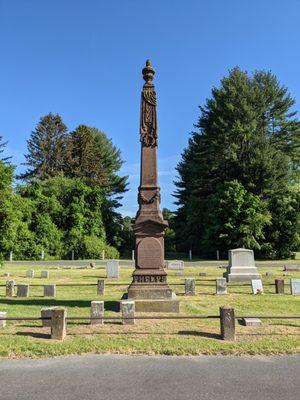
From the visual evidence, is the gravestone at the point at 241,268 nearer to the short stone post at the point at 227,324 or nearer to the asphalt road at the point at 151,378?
the short stone post at the point at 227,324

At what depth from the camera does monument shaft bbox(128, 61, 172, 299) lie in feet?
37.1

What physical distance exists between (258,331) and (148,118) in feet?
23.6

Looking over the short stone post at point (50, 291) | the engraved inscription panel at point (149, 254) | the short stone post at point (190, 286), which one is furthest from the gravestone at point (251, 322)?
the short stone post at point (50, 291)

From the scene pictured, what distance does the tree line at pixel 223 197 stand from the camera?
38.6 meters

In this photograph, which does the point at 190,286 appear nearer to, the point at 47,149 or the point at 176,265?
the point at 176,265

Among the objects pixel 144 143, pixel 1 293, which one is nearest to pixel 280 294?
pixel 144 143

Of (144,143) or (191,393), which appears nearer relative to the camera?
(191,393)

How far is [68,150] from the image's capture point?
57.4 m

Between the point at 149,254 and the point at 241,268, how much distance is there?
A: 1054 centimetres

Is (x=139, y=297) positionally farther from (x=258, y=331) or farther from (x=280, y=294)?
A: (x=280, y=294)

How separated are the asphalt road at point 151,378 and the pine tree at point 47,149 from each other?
50.4 metres

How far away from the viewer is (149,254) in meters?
11.6

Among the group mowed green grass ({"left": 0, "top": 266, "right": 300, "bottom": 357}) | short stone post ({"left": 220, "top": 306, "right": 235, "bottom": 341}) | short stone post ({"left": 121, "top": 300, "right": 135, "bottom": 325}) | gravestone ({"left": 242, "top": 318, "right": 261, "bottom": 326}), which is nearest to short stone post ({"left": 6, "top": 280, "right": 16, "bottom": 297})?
mowed green grass ({"left": 0, "top": 266, "right": 300, "bottom": 357})

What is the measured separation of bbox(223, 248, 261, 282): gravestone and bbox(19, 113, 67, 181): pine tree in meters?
38.6
